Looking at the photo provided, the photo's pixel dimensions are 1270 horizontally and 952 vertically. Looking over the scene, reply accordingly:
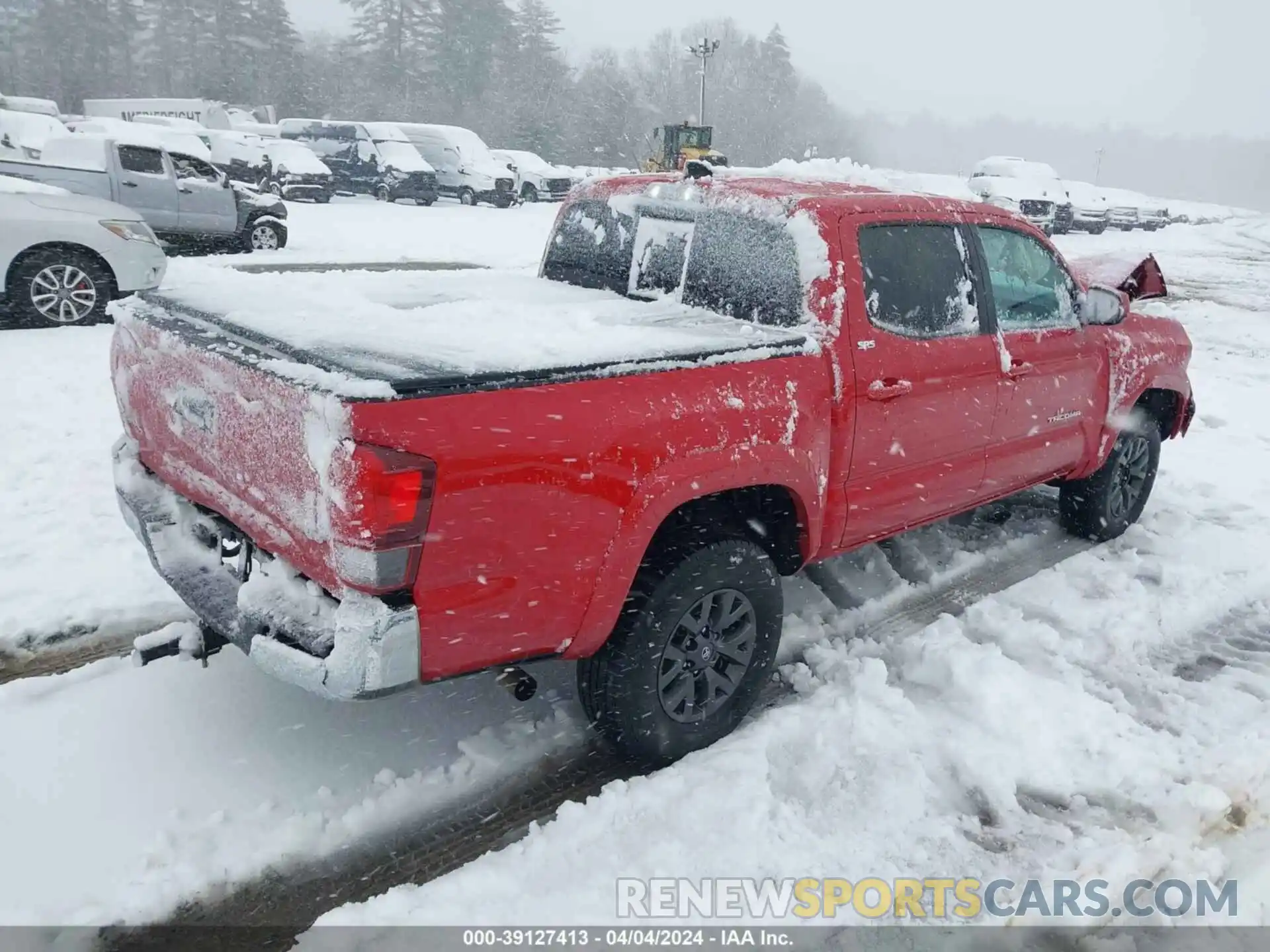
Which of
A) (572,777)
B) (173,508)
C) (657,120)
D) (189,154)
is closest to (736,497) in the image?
(572,777)

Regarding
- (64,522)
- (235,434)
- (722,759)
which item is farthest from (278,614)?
(64,522)

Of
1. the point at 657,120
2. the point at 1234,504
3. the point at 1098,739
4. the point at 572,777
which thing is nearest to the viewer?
the point at 572,777

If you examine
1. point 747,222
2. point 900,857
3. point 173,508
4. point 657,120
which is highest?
point 657,120

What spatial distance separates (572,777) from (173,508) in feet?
5.47

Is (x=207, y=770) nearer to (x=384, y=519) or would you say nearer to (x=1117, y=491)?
(x=384, y=519)

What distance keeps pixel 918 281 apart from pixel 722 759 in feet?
6.71

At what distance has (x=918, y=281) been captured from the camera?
12.3ft

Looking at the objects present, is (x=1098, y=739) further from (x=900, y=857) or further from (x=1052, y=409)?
(x=1052, y=409)

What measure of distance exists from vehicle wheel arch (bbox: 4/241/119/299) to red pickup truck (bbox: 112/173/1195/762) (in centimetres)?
582

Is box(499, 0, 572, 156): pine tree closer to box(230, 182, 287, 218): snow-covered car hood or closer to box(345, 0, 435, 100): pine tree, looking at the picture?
box(345, 0, 435, 100): pine tree

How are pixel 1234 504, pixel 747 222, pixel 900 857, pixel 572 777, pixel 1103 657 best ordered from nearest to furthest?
pixel 900 857, pixel 572 777, pixel 747 222, pixel 1103 657, pixel 1234 504

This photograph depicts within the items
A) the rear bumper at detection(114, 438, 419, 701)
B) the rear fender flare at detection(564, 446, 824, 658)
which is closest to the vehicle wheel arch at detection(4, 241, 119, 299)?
the rear bumper at detection(114, 438, 419, 701)

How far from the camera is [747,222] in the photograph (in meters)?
3.61

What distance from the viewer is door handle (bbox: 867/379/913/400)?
345 cm
